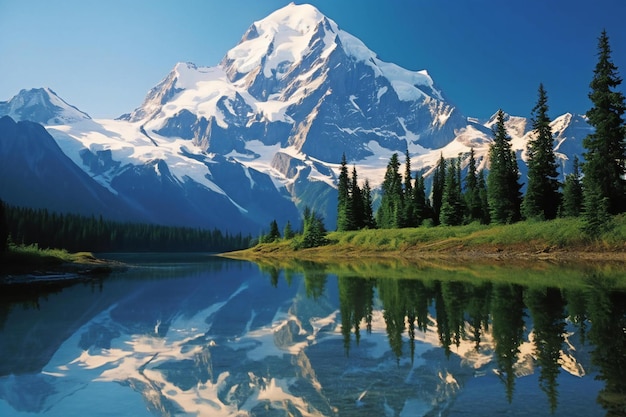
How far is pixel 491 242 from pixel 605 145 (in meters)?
20.6

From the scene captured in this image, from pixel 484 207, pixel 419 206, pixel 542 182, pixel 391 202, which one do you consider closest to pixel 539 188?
pixel 542 182

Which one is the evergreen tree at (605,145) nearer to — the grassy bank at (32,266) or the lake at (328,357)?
the lake at (328,357)

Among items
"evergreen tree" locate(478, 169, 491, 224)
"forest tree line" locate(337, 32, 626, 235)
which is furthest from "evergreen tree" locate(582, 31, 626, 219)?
"evergreen tree" locate(478, 169, 491, 224)

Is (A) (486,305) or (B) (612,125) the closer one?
(A) (486,305)

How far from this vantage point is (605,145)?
218ft

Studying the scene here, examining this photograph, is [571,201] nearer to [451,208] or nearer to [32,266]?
[451,208]

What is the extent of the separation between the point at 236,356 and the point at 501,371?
8.17 metres

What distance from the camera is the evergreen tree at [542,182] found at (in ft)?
253

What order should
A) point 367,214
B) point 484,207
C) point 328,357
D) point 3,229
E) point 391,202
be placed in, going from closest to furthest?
point 328,357
point 3,229
point 484,207
point 391,202
point 367,214

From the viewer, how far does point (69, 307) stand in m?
28.7

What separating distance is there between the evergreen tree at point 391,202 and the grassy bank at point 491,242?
8950mm

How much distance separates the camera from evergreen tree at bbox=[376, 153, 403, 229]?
11247cm

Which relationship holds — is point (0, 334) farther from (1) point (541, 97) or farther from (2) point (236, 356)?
(1) point (541, 97)

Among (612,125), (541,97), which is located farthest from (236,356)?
(541,97)
